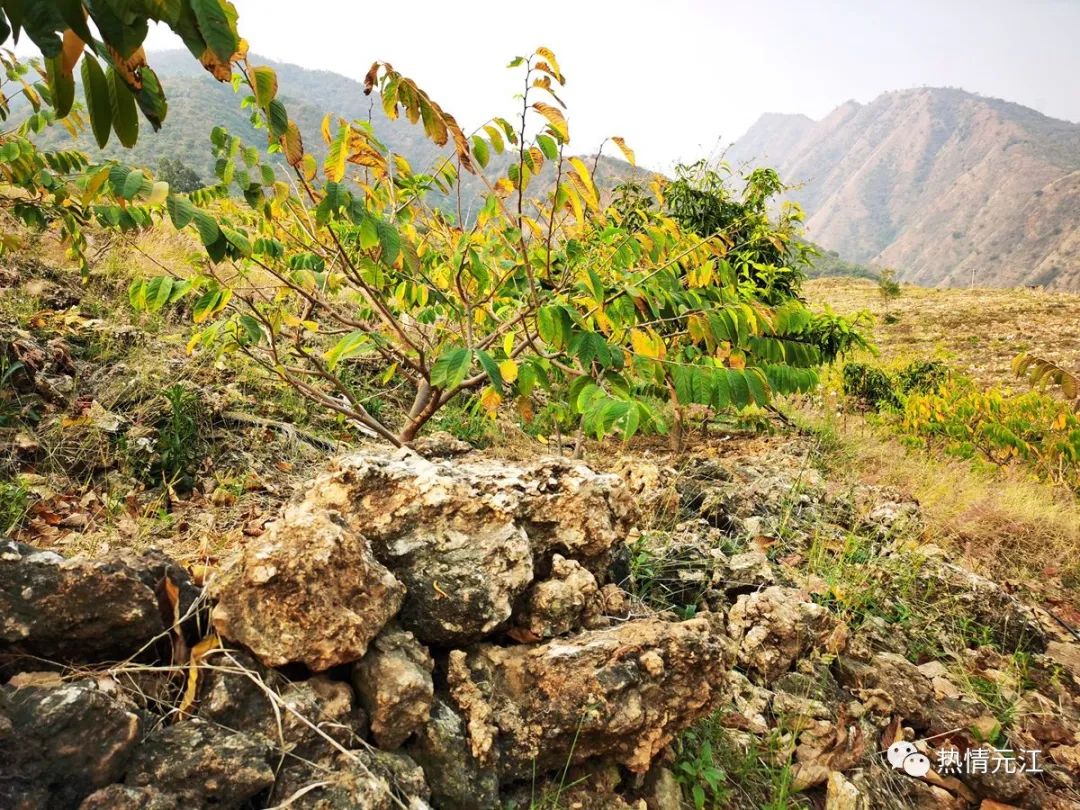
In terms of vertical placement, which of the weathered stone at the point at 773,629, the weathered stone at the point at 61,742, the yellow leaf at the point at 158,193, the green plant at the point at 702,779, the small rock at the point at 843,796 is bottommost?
the small rock at the point at 843,796

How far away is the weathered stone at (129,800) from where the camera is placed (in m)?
0.86

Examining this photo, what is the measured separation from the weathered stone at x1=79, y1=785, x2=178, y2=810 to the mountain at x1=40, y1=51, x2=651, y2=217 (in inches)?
64.7

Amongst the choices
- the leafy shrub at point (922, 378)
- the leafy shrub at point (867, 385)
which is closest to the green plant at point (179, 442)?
the leafy shrub at point (867, 385)

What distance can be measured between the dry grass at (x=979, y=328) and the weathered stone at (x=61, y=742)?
1188 centimetres

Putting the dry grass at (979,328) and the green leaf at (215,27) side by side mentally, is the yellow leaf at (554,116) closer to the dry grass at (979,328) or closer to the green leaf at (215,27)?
the green leaf at (215,27)


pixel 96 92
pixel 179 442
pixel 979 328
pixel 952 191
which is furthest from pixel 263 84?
pixel 952 191

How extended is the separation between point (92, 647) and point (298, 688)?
1.26ft

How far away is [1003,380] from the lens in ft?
38.1

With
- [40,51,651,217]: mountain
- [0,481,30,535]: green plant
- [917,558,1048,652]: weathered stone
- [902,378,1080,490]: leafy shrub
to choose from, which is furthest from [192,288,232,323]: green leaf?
[902,378,1080,490]: leafy shrub

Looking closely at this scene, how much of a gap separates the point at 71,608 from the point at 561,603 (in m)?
1.05

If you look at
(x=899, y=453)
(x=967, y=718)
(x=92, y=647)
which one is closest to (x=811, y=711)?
(x=967, y=718)

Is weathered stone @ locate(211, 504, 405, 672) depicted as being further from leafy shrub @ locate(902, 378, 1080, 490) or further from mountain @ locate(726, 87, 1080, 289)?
mountain @ locate(726, 87, 1080, 289)

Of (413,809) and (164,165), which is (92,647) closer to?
(413,809)

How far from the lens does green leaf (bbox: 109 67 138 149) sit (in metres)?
0.75
